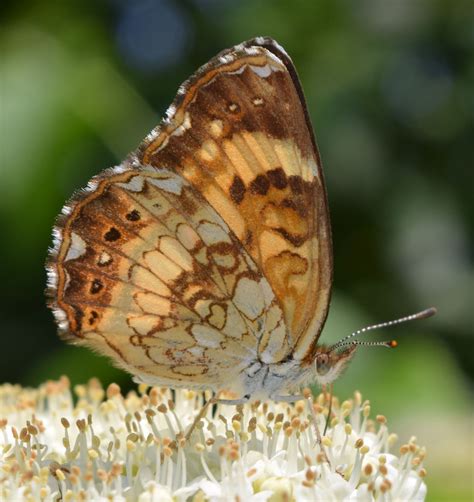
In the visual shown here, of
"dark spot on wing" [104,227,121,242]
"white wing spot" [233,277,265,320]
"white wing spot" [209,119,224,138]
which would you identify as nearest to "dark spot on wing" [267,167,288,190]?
"white wing spot" [209,119,224,138]

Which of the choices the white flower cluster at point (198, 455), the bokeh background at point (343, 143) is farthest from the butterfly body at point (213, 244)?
the bokeh background at point (343, 143)

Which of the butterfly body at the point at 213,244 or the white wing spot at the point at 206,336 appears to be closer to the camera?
the butterfly body at the point at 213,244

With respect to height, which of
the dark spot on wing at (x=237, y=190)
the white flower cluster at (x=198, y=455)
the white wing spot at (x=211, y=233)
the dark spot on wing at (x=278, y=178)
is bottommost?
the white flower cluster at (x=198, y=455)

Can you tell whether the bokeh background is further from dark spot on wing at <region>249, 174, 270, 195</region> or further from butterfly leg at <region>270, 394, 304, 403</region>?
dark spot on wing at <region>249, 174, 270, 195</region>

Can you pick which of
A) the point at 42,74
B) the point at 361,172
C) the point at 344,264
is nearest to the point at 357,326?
the point at 344,264

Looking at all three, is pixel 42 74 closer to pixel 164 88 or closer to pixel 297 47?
pixel 164 88

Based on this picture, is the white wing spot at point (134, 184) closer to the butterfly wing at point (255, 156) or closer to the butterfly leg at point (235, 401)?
the butterfly wing at point (255, 156)

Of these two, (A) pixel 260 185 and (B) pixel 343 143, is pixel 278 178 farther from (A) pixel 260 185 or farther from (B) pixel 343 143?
(B) pixel 343 143
